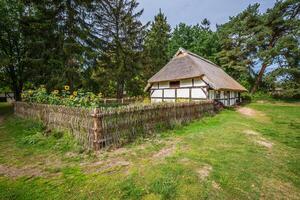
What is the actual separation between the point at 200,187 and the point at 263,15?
1120 inches

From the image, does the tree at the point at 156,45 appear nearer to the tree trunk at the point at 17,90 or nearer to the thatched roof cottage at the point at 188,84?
the thatched roof cottage at the point at 188,84

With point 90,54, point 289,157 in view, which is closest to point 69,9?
point 90,54

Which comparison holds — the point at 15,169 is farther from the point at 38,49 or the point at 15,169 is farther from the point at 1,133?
the point at 38,49

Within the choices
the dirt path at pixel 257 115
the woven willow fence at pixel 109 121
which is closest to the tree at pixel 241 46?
the dirt path at pixel 257 115

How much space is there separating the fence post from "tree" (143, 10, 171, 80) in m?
21.6

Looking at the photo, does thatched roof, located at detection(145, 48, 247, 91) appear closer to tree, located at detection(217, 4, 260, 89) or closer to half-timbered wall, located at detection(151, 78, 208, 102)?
half-timbered wall, located at detection(151, 78, 208, 102)

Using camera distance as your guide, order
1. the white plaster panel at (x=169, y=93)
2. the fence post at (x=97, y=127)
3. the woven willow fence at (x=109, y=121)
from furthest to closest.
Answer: the white plaster panel at (x=169, y=93), the woven willow fence at (x=109, y=121), the fence post at (x=97, y=127)

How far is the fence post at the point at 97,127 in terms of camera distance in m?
5.14

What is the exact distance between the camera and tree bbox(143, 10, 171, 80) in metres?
28.0

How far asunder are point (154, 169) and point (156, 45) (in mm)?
27795

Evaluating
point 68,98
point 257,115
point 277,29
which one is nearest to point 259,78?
point 277,29

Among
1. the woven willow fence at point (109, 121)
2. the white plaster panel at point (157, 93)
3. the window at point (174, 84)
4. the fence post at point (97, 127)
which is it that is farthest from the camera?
the white plaster panel at point (157, 93)

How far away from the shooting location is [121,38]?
75.6 feet

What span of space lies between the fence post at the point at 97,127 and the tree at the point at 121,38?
1454cm
